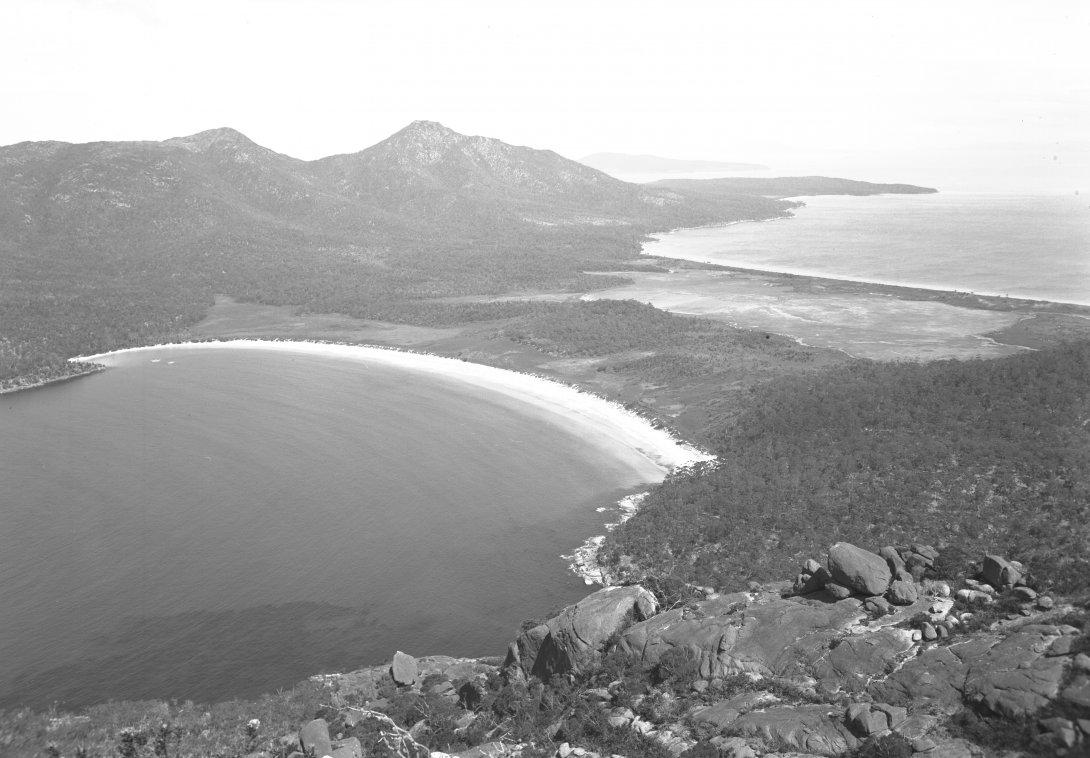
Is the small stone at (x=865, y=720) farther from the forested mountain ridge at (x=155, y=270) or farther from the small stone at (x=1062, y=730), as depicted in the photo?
the forested mountain ridge at (x=155, y=270)

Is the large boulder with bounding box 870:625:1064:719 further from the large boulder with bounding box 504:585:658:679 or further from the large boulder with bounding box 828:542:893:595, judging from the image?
the large boulder with bounding box 504:585:658:679

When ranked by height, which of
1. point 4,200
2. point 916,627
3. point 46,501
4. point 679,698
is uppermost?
point 4,200

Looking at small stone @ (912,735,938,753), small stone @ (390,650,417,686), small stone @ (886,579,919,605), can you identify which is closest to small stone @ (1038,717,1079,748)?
small stone @ (912,735,938,753)

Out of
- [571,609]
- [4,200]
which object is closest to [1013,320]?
[571,609]

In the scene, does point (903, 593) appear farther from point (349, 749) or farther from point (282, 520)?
point (282, 520)

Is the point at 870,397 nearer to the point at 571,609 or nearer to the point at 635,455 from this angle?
the point at 635,455

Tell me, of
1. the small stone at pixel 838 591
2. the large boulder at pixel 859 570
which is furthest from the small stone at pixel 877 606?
the small stone at pixel 838 591
